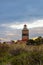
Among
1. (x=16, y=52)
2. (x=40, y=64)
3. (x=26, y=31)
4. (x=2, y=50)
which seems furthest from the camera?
(x=26, y=31)

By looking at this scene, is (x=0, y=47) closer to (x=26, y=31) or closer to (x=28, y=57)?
(x=28, y=57)

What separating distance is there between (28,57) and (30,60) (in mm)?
463

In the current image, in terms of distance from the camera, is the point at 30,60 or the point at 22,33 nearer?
the point at 30,60

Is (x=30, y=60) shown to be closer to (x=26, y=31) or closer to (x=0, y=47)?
(x=0, y=47)

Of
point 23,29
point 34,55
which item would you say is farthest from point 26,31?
point 34,55

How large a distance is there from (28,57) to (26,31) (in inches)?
953

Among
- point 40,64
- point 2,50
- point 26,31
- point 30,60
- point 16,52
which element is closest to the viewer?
point 40,64

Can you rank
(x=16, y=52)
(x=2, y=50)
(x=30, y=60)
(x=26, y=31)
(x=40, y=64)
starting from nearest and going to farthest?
1. (x=40, y=64)
2. (x=30, y=60)
3. (x=16, y=52)
4. (x=2, y=50)
5. (x=26, y=31)

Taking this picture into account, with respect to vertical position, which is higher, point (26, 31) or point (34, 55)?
point (26, 31)

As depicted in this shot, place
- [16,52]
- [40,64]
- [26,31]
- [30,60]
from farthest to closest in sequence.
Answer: [26,31], [16,52], [30,60], [40,64]

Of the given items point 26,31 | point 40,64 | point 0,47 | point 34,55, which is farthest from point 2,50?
point 26,31

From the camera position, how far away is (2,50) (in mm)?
19859

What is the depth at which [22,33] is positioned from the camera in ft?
131

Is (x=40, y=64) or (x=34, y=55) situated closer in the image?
(x=40, y=64)
